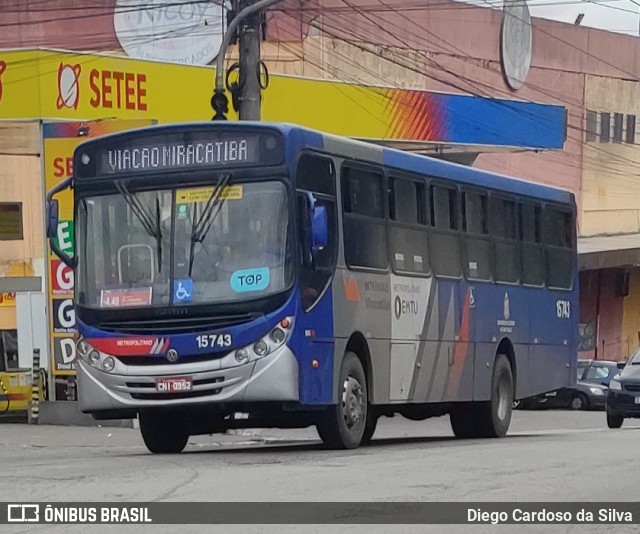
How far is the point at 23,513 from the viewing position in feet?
33.6

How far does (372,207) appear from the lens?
16.6 m

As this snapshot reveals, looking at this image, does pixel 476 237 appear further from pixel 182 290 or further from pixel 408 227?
pixel 182 290

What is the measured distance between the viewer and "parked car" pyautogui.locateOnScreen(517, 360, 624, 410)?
38531mm

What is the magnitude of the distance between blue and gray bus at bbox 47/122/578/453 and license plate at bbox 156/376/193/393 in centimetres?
1

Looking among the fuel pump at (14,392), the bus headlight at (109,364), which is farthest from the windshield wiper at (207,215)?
the fuel pump at (14,392)

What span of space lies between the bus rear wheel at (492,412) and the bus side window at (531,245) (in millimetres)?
1347

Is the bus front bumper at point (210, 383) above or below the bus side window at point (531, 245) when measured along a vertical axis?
below

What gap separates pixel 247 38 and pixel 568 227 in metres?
5.58

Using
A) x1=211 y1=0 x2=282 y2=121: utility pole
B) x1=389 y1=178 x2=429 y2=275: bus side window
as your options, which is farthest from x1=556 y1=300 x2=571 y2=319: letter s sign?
x1=211 y1=0 x2=282 y2=121: utility pole

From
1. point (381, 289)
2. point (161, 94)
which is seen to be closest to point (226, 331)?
point (381, 289)

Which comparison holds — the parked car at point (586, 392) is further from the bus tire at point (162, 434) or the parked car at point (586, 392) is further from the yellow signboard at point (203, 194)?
the yellow signboard at point (203, 194)

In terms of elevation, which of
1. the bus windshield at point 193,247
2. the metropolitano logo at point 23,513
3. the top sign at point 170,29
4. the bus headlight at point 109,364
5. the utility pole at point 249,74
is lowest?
the metropolitano logo at point 23,513

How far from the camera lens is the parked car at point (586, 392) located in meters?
38.5

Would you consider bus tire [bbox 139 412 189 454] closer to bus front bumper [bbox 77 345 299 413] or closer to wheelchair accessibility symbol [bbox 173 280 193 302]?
bus front bumper [bbox 77 345 299 413]
